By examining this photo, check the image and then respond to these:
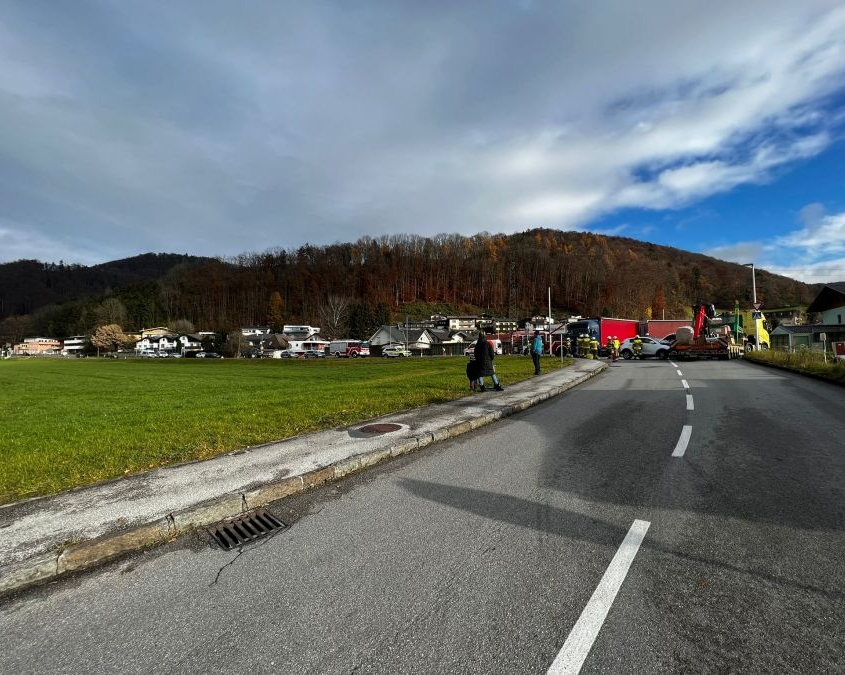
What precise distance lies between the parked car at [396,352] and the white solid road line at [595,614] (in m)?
58.7

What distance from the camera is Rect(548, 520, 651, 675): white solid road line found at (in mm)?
2311

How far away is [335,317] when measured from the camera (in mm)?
92875

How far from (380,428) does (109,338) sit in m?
132

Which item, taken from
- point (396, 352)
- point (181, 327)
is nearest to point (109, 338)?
point (181, 327)

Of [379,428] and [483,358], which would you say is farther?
[483,358]

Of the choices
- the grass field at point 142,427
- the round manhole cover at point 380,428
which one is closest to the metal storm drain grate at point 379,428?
the round manhole cover at point 380,428

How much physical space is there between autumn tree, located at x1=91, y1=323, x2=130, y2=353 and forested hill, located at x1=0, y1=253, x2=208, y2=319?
126 feet

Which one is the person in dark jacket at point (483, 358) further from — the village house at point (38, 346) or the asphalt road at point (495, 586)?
the village house at point (38, 346)

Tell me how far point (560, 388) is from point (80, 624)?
12776 mm

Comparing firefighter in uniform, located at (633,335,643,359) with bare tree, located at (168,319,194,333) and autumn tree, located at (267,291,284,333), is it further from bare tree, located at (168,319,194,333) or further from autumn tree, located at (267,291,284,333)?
bare tree, located at (168,319,194,333)

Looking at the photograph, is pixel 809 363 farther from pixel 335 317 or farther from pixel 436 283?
pixel 436 283

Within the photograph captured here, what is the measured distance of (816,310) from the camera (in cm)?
5075

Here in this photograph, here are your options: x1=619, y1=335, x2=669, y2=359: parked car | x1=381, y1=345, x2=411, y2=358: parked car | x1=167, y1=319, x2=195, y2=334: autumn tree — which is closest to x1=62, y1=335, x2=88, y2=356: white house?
x1=167, y1=319, x2=195, y2=334: autumn tree

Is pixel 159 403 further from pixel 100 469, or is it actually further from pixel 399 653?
pixel 399 653
